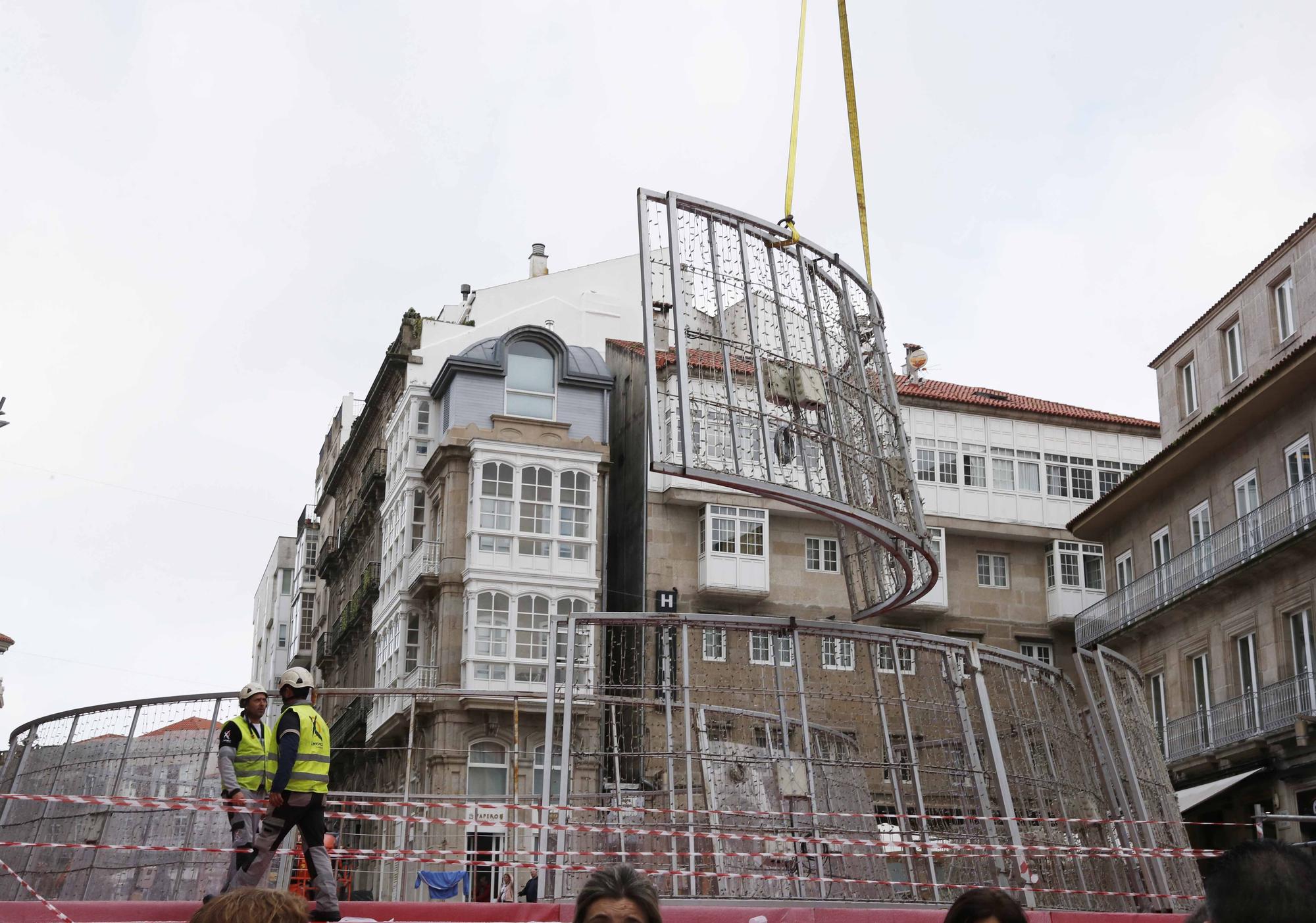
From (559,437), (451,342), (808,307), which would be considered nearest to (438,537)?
(559,437)

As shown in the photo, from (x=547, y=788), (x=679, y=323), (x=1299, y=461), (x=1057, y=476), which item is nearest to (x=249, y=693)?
(x=547, y=788)

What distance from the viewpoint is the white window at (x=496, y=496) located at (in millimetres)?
43281

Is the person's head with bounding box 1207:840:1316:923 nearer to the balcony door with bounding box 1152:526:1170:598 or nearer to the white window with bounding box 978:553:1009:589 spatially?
the balcony door with bounding box 1152:526:1170:598

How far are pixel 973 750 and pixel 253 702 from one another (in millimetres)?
5822

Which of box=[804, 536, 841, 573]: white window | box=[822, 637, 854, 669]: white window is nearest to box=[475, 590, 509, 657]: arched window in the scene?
box=[804, 536, 841, 573]: white window

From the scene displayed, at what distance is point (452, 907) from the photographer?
10.9m

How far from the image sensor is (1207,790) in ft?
107

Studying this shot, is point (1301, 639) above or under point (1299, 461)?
under

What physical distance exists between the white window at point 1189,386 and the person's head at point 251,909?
38506 millimetres

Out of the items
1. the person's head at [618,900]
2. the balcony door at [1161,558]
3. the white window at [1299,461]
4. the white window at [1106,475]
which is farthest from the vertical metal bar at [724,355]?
the white window at [1106,475]

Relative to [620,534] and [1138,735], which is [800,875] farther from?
[620,534]

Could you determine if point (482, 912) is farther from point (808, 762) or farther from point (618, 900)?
point (618, 900)

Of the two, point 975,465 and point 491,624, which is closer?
point 491,624

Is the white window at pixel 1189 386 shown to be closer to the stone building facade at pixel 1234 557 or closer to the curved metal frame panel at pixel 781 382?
the stone building facade at pixel 1234 557
